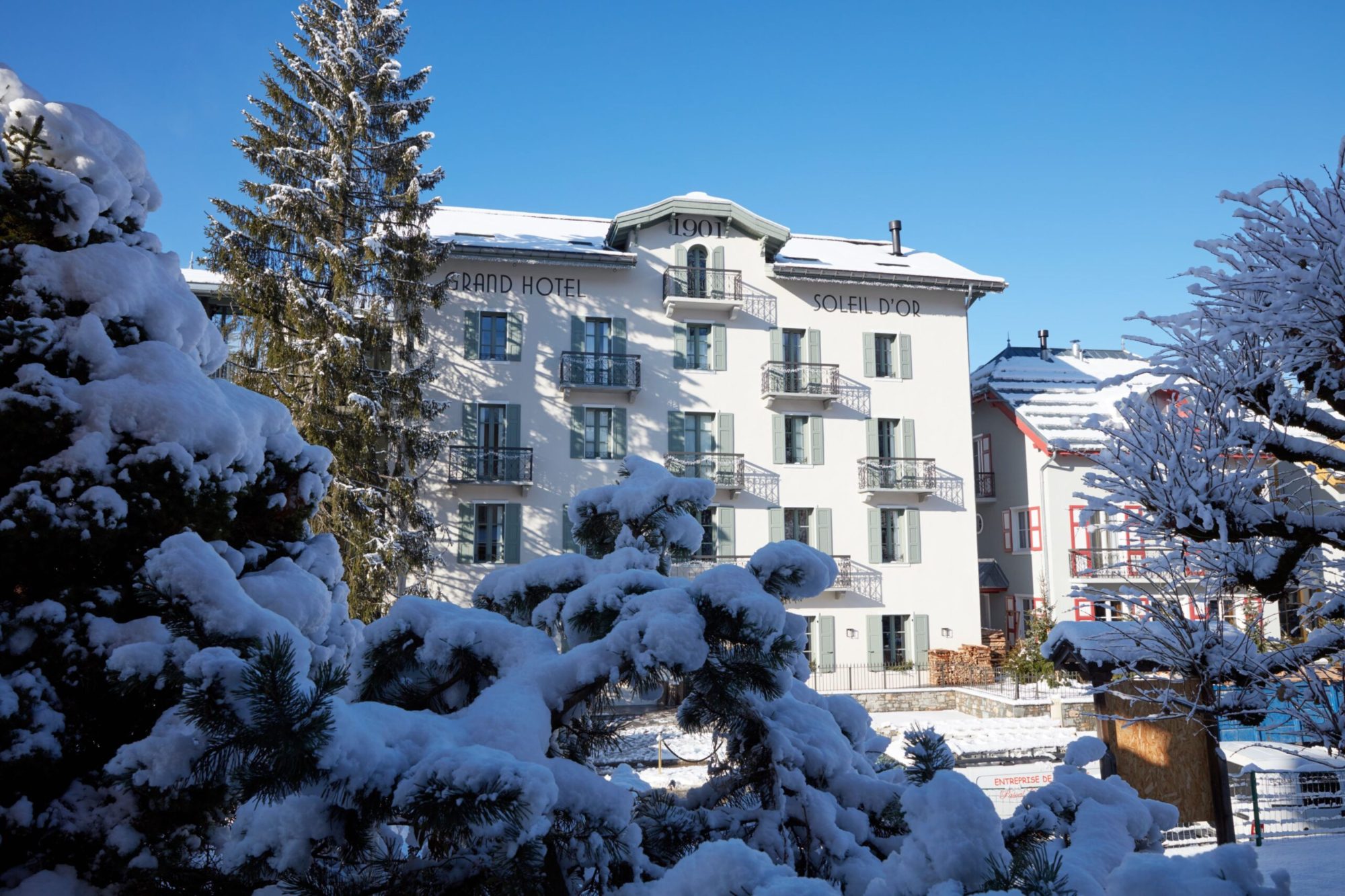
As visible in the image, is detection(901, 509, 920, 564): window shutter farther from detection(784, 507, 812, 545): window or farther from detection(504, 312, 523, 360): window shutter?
detection(504, 312, 523, 360): window shutter

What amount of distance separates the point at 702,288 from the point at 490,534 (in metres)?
8.93

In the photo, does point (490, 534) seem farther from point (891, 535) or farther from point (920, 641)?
point (920, 641)

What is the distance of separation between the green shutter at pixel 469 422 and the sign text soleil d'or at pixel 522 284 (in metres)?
3.11

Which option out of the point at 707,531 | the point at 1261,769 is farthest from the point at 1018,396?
the point at 1261,769

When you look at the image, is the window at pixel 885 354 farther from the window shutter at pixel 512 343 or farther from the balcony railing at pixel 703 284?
the window shutter at pixel 512 343

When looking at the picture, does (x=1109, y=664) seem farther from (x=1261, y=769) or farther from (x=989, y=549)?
(x=989, y=549)

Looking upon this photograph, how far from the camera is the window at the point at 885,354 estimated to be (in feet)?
80.2

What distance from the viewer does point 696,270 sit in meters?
23.4

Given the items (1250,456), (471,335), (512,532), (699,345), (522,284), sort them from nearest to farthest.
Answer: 1. (1250,456)
2. (512,532)
3. (471,335)
4. (522,284)
5. (699,345)

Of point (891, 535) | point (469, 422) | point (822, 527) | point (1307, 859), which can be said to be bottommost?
point (1307, 859)

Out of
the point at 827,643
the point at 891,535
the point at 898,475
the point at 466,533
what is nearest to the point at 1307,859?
the point at 827,643

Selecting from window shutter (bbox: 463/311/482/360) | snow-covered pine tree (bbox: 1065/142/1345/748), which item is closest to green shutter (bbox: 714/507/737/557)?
window shutter (bbox: 463/311/482/360)

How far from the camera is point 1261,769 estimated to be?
9.05 m

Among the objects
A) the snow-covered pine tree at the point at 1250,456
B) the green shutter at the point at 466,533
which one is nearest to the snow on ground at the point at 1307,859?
the snow-covered pine tree at the point at 1250,456
